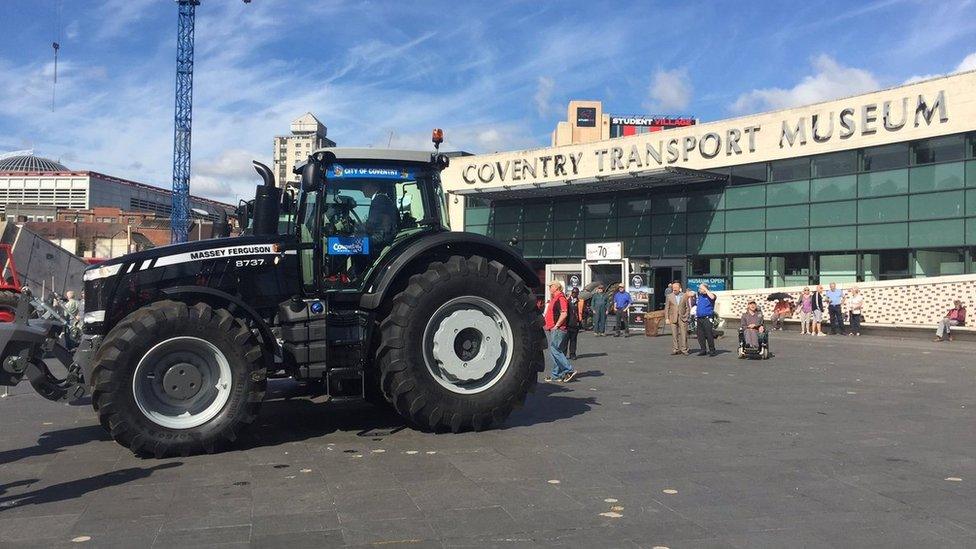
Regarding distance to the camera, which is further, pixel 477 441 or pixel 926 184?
pixel 926 184

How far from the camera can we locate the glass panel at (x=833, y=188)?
2647 centimetres

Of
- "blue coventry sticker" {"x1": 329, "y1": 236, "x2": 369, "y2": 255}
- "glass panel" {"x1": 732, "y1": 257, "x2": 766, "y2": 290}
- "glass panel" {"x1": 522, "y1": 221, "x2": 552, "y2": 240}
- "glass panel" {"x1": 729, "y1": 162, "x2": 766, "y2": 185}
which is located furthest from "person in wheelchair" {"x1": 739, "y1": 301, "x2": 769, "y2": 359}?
"glass panel" {"x1": 522, "y1": 221, "x2": 552, "y2": 240}

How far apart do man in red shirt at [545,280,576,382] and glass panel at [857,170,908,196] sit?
17.0 meters

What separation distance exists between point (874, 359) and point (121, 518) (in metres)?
15.2

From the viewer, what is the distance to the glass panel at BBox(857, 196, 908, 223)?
997 inches


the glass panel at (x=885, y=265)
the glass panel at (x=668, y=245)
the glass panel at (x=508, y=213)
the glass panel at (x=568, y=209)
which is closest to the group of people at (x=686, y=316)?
the glass panel at (x=885, y=265)

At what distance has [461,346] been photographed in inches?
306

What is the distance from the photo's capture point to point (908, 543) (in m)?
4.61

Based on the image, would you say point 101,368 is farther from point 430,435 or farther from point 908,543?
point 908,543

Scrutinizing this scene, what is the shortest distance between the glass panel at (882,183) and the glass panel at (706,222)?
5238mm

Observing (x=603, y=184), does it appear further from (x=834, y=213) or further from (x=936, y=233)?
(x=936, y=233)

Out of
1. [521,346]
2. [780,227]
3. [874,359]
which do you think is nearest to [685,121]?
[780,227]

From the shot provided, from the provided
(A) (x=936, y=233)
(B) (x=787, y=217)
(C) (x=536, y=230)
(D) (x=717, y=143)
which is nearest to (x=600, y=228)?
(C) (x=536, y=230)

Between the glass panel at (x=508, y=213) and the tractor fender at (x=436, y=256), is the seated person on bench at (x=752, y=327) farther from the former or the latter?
the glass panel at (x=508, y=213)
